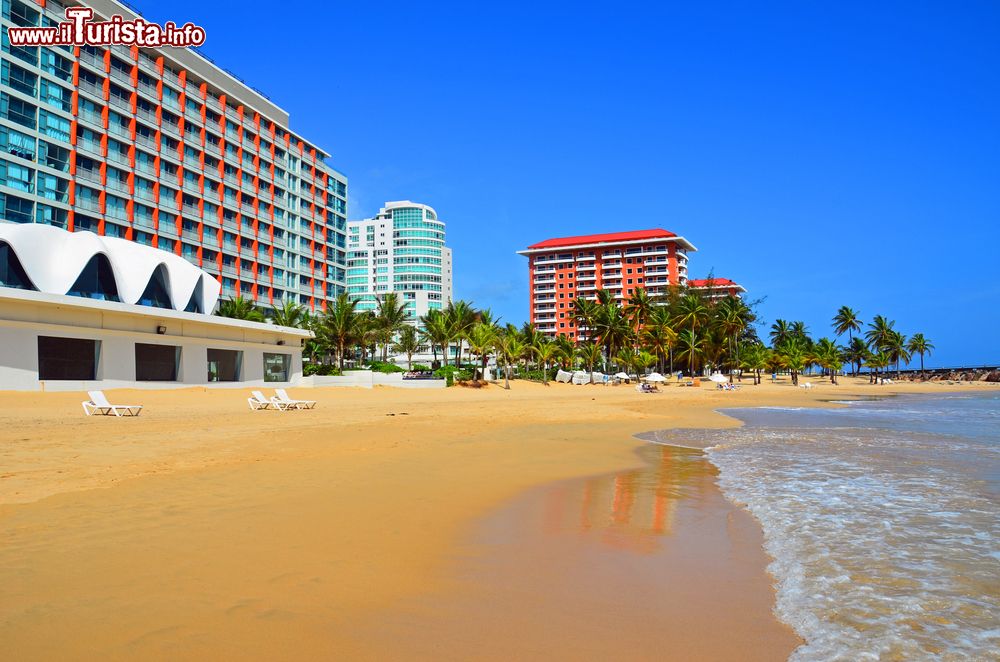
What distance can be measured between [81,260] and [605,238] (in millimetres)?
114526

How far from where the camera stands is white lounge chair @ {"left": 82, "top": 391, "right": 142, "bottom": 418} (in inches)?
780

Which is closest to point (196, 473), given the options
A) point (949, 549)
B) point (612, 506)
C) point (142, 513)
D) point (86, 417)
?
point (142, 513)

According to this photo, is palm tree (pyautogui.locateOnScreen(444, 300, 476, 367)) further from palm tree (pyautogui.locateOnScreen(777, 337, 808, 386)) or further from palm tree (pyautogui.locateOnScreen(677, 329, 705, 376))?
palm tree (pyautogui.locateOnScreen(777, 337, 808, 386))

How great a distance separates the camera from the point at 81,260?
36.5m

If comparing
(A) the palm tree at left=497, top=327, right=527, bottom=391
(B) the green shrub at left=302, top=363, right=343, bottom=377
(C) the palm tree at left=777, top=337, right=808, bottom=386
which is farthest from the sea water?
(C) the palm tree at left=777, top=337, right=808, bottom=386

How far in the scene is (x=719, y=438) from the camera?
1834cm

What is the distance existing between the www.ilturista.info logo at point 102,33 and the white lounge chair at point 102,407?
3780 cm

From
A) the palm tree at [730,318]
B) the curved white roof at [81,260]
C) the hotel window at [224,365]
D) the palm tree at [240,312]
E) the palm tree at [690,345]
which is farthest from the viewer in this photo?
the palm tree at [730,318]

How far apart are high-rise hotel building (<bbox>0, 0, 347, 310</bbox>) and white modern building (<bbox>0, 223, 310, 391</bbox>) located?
20610 mm

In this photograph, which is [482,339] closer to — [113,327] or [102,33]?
[113,327]

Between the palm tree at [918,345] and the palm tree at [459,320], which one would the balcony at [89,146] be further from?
the palm tree at [918,345]

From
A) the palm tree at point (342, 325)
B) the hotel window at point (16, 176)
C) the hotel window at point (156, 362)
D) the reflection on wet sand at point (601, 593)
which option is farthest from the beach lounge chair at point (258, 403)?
the hotel window at point (16, 176)

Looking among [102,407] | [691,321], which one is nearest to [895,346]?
[691,321]

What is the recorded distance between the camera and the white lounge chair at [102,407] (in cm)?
1981
